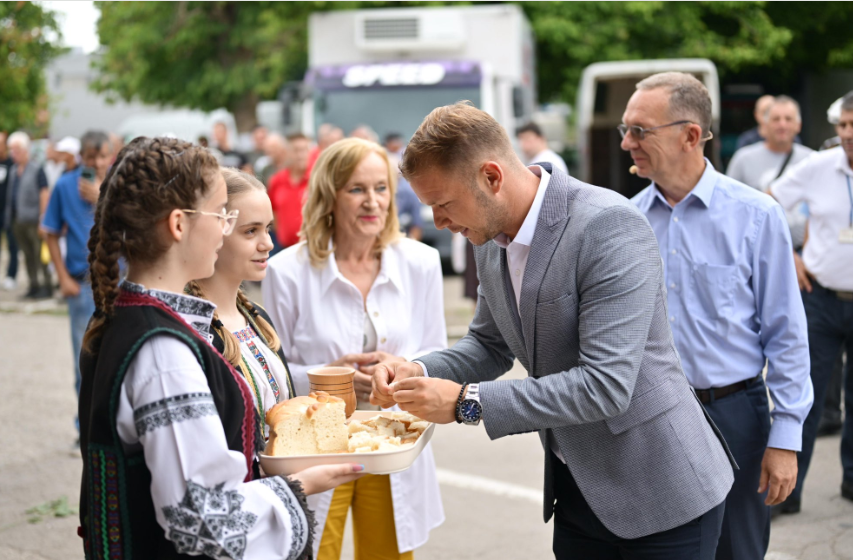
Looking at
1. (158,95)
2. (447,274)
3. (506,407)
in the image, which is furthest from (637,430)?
(158,95)

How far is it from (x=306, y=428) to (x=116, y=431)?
598 mm

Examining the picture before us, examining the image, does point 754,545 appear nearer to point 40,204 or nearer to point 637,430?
point 637,430

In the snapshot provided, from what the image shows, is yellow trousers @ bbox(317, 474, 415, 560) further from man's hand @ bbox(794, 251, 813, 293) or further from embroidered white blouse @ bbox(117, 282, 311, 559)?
man's hand @ bbox(794, 251, 813, 293)

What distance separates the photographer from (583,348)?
2170 millimetres

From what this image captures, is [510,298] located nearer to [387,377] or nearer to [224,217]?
[387,377]

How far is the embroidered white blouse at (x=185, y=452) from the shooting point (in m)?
1.80

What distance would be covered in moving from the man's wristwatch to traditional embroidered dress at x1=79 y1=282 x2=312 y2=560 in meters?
0.50

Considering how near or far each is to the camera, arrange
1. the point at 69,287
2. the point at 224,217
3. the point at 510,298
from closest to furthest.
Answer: the point at 224,217 → the point at 510,298 → the point at 69,287

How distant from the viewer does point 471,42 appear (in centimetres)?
1360

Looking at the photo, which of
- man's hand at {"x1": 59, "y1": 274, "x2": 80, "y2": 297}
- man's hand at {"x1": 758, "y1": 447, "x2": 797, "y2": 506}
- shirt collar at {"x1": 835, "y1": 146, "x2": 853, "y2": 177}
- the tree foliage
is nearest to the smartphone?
man's hand at {"x1": 59, "y1": 274, "x2": 80, "y2": 297}

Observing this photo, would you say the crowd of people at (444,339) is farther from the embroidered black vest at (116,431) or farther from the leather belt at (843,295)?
the leather belt at (843,295)

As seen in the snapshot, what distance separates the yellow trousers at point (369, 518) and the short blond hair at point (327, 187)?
0.91 metres

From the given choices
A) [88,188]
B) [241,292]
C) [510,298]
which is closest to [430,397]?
[510,298]

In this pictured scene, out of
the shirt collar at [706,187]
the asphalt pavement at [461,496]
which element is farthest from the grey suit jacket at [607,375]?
the asphalt pavement at [461,496]
